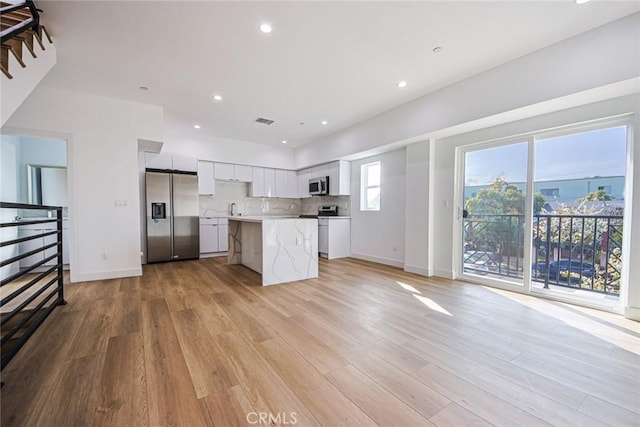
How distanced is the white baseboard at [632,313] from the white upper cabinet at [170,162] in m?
6.91

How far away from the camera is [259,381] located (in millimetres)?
1597

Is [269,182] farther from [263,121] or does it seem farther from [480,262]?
[480,262]

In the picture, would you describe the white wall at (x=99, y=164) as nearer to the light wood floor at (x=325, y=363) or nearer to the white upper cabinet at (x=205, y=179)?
the light wood floor at (x=325, y=363)

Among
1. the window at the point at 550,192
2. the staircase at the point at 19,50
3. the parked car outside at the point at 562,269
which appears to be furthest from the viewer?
the window at the point at 550,192

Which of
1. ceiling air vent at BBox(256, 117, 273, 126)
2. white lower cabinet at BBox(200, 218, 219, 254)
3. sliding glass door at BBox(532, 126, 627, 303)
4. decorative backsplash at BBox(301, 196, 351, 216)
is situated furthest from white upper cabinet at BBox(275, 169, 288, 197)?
sliding glass door at BBox(532, 126, 627, 303)

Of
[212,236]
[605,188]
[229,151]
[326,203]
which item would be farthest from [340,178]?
[605,188]

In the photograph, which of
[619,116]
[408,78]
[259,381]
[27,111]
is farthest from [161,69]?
[619,116]

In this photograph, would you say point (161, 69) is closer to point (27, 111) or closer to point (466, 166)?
point (27, 111)

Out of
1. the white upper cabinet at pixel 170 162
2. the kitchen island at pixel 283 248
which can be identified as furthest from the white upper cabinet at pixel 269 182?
the kitchen island at pixel 283 248

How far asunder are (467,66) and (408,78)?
0.66 meters

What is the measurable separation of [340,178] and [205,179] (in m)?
3.11

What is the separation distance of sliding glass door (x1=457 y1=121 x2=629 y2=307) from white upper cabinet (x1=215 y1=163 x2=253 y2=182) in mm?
4715

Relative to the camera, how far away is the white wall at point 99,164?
3.58m

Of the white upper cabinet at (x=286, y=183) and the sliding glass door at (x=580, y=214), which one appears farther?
the white upper cabinet at (x=286, y=183)
